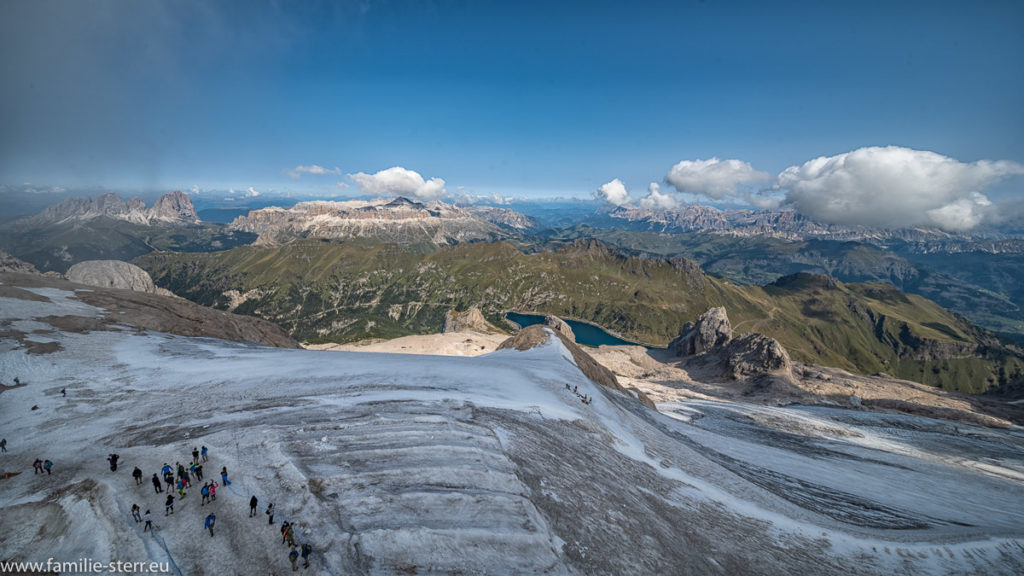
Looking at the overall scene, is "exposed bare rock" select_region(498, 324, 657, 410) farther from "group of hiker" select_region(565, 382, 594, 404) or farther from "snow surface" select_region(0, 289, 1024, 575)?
"group of hiker" select_region(565, 382, 594, 404)

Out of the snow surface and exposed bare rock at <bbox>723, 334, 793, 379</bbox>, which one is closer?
the snow surface

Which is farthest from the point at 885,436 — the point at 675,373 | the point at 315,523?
the point at 315,523

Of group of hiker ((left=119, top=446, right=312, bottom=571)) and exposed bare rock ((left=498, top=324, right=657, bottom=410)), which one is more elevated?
group of hiker ((left=119, top=446, right=312, bottom=571))

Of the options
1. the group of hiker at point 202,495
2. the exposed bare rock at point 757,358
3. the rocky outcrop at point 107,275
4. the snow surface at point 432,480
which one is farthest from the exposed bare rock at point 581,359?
the rocky outcrop at point 107,275

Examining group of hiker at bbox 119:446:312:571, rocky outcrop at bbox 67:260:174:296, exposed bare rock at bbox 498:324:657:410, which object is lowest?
rocky outcrop at bbox 67:260:174:296

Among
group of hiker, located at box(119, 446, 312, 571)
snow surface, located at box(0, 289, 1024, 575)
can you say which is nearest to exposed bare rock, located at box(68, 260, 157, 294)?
snow surface, located at box(0, 289, 1024, 575)

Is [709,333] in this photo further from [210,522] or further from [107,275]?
[107,275]

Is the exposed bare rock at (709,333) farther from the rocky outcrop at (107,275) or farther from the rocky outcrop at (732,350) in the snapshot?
the rocky outcrop at (107,275)
